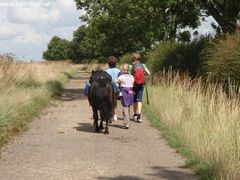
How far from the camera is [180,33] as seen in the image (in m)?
39.8

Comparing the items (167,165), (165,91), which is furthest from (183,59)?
(167,165)

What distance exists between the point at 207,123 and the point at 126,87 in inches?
135

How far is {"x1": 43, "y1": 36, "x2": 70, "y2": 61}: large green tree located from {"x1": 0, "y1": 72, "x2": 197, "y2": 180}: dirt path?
10221 cm

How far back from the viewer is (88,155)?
8883 mm

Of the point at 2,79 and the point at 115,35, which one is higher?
the point at 115,35

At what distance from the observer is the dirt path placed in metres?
7.46

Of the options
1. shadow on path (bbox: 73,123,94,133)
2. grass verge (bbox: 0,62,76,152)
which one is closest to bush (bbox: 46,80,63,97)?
grass verge (bbox: 0,62,76,152)

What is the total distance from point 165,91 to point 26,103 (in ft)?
15.0

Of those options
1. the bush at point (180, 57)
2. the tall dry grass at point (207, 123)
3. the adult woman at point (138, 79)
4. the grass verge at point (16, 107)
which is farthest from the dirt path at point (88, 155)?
the bush at point (180, 57)

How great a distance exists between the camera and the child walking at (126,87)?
12523 mm

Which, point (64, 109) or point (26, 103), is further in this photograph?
point (64, 109)

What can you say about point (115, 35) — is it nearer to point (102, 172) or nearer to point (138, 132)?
point (138, 132)

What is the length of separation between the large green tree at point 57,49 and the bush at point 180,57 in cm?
8809

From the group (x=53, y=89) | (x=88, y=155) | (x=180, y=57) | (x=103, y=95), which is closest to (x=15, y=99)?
(x=103, y=95)
